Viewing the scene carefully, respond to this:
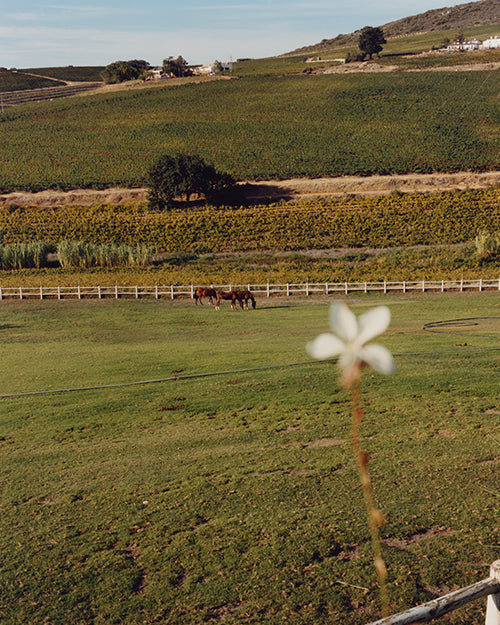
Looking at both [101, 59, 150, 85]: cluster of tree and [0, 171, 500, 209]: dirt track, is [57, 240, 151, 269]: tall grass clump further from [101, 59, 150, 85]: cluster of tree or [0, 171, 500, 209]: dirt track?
[101, 59, 150, 85]: cluster of tree

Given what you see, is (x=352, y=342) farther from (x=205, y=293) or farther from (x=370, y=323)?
(x=205, y=293)

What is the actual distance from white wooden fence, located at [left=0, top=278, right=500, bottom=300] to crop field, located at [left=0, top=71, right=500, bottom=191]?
52758 millimetres

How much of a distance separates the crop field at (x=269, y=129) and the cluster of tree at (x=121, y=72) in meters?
25.4

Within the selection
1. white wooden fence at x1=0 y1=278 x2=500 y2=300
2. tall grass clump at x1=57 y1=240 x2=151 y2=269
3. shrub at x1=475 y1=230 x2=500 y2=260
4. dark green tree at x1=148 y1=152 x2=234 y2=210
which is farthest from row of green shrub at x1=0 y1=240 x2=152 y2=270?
dark green tree at x1=148 y1=152 x2=234 y2=210

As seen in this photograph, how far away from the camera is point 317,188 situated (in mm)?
83312

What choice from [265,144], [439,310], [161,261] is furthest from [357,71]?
[439,310]

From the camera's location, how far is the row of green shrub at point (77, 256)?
4953 centimetres

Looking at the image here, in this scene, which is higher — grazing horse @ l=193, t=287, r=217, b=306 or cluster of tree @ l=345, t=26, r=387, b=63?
cluster of tree @ l=345, t=26, r=387, b=63

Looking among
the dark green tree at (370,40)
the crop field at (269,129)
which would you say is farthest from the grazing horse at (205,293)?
the dark green tree at (370,40)

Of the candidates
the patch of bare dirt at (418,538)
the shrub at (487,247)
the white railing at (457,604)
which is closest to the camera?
the white railing at (457,604)

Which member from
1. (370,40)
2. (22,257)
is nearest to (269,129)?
(370,40)

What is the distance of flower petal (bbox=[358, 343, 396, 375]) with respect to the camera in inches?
39.8

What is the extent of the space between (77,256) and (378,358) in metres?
51.0

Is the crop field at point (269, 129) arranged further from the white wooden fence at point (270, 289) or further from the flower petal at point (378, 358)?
the flower petal at point (378, 358)
